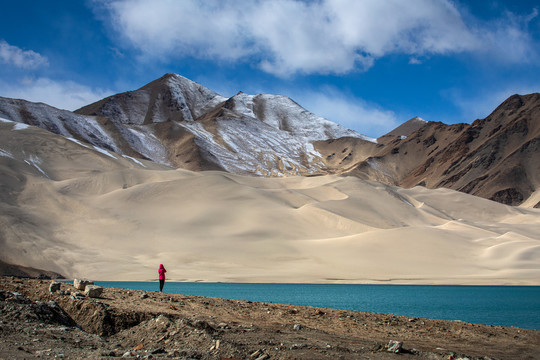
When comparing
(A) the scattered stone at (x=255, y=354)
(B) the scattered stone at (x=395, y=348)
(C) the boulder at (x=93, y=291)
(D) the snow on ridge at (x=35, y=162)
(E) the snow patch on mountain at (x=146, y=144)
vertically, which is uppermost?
(E) the snow patch on mountain at (x=146, y=144)

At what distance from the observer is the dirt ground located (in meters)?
8.00

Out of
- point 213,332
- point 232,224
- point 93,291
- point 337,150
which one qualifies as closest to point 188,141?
point 337,150

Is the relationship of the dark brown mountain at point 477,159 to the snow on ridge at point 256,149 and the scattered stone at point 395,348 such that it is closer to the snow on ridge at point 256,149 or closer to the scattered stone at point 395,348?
the snow on ridge at point 256,149

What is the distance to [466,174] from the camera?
163375mm

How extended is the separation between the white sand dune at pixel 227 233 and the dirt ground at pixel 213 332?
1388 inches

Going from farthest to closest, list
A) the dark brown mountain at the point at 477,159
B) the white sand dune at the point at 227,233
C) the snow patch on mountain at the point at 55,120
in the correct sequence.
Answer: the dark brown mountain at the point at 477,159 → the snow patch on mountain at the point at 55,120 → the white sand dune at the point at 227,233

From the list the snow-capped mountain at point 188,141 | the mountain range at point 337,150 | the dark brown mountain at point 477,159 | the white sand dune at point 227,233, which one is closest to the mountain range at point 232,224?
the white sand dune at point 227,233

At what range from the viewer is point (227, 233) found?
6588cm

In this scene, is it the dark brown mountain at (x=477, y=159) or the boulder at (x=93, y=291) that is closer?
the boulder at (x=93, y=291)

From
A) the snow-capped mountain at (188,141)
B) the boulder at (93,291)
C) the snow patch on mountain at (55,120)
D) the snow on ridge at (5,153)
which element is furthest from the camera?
the snow-capped mountain at (188,141)

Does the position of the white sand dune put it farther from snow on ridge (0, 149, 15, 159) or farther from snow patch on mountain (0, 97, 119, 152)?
snow patch on mountain (0, 97, 119, 152)

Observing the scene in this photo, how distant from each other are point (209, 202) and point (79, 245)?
2234 cm

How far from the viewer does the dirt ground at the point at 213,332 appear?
7996 millimetres

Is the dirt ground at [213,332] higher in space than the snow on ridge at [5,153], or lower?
lower
